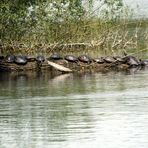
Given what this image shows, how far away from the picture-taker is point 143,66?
A: 89.8 feet

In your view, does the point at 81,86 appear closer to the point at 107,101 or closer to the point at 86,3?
the point at 107,101

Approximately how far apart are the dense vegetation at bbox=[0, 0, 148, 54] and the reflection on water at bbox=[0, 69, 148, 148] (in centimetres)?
722

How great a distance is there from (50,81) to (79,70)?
10.8ft

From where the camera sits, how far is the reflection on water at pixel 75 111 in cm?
1263

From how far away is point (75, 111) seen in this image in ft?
53.1

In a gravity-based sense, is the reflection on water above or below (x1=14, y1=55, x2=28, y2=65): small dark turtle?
below

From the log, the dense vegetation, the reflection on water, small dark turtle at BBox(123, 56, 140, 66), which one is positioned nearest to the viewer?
the reflection on water

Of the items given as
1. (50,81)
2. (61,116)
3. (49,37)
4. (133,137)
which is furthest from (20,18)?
(133,137)

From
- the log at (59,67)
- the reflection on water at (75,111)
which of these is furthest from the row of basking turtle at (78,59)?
the reflection on water at (75,111)

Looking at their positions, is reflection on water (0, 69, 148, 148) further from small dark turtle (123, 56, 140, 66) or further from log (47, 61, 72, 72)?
small dark turtle (123, 56, 140, 66)

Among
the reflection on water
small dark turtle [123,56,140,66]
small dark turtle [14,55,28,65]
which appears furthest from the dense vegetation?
the reflection on water

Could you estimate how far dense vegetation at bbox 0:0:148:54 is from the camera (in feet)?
104

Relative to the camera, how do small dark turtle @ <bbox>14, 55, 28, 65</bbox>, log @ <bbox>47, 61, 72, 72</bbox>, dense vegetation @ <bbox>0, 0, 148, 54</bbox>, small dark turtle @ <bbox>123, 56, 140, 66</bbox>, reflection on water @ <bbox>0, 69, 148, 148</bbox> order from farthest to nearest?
dense vegetation @ <bbox>0, 0, 148, 54</bbox> → small dark turtle @ <bbox>123, 56, 140, 66</bbox> → small dark turtle @ <bbox>14, 55, 28, 65</bbox> → log @ <bbox>47, 61, 72, 72</bbox> → reflection on water @ <bbox>0, 69, 148, 148</bbox>

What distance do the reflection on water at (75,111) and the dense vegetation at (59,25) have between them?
284 inches
